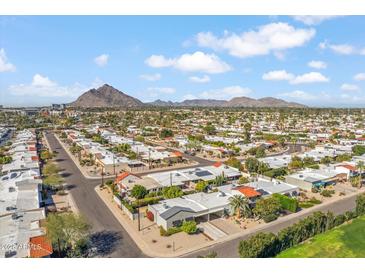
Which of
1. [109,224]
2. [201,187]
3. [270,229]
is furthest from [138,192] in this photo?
[270,229]

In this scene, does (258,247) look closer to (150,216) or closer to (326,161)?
(150,216)

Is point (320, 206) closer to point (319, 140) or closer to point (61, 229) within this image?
point (61, 229)

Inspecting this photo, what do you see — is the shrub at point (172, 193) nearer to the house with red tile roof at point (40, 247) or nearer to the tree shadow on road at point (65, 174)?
the house with red tile roof at point (40, 247)

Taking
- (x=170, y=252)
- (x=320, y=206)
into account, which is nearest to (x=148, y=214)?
(x=170, y=252)

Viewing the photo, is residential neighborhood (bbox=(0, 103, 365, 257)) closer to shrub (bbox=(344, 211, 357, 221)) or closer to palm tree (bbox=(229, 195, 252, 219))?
palm tree (bbox=(229, 195, 252, 219))

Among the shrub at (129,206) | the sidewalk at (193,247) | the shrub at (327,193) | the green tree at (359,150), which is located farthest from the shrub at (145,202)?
the green tree at (359,150)

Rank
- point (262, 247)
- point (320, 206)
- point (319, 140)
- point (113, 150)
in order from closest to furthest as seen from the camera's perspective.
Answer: point (262, 247) < point (320, 206) < point (113, 150) < point (319, 140)

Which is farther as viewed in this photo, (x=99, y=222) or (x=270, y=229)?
(x=99, y=222)
